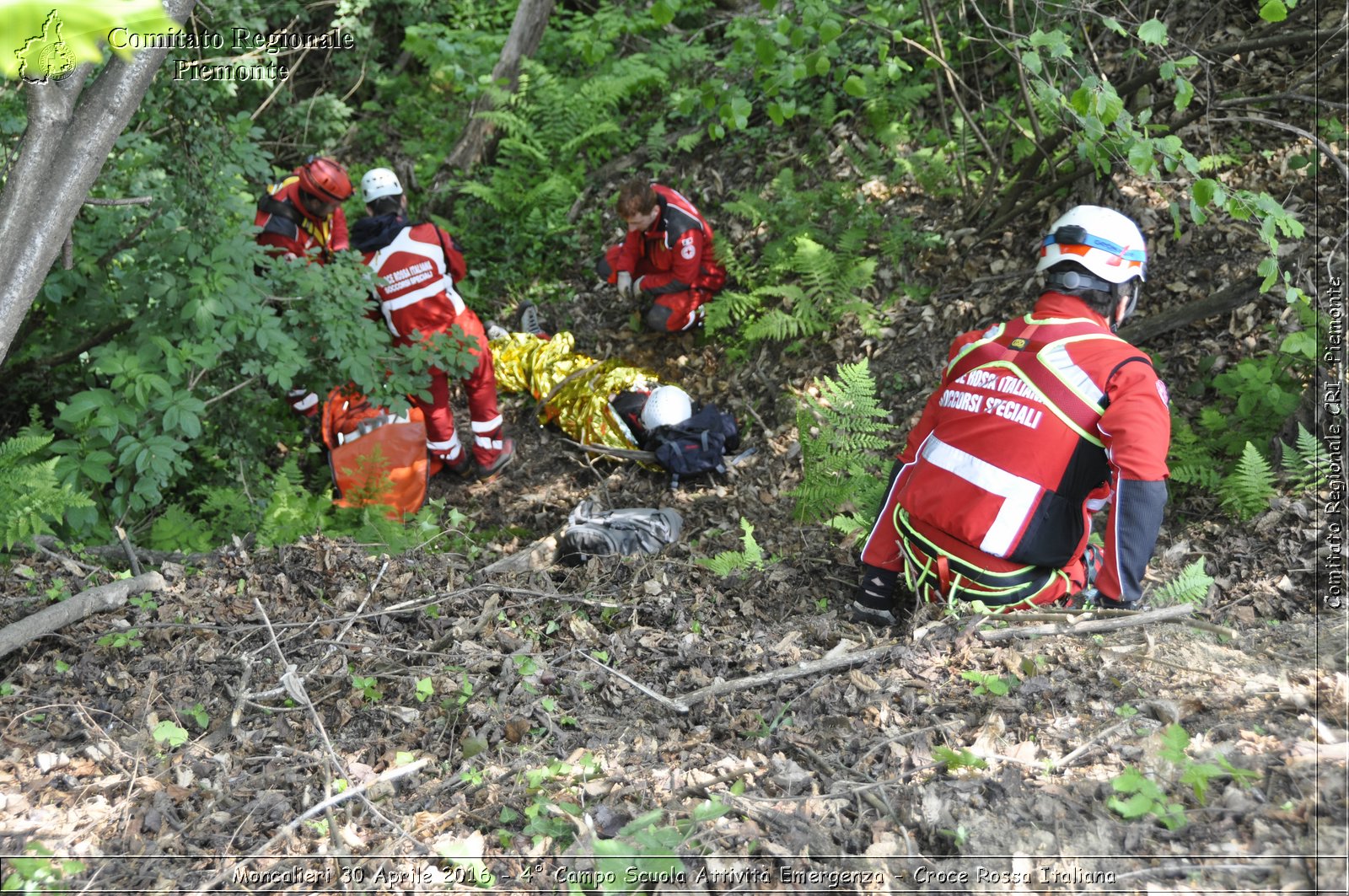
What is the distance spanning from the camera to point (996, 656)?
308cm

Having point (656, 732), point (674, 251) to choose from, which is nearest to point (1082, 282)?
point (656, 732)

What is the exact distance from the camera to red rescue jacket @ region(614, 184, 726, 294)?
6.98 metres

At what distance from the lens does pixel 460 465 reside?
6.56 meters

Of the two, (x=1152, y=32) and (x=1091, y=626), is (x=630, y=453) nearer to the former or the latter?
(x=1091, y=626)

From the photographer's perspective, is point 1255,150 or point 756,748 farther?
point 1255,150

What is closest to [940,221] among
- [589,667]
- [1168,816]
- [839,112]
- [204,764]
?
[839,112]

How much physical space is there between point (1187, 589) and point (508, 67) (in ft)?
28.4

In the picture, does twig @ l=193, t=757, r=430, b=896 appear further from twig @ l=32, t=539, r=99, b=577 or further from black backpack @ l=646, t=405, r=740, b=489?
black backpack @ l=646, t=405, r=740, b=489

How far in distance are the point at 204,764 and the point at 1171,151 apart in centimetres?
407

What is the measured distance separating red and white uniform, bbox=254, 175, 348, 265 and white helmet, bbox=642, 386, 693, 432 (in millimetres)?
2384

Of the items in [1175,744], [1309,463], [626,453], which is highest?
[1175,744]

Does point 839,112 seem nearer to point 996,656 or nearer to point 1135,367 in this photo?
point 1135,367

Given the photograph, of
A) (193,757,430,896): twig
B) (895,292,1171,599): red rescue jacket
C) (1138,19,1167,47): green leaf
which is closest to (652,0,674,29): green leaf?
(1138,19,1167,47): green leaf

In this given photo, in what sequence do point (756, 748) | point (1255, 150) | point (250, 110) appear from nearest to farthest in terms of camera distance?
1. point (756, 748)
2. point (1255, 150)
3. point (250, 110)
